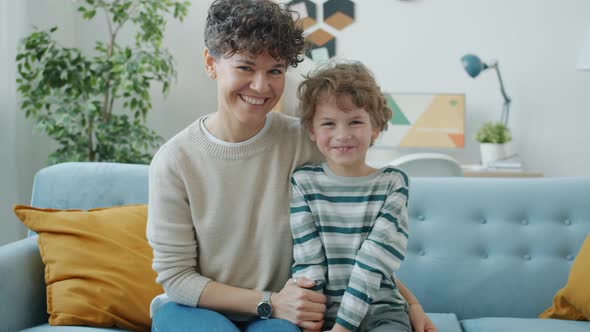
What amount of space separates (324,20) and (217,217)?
274 centimetres

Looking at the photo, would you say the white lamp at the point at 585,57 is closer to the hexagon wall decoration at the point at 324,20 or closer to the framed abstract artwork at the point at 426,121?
the framed abstract artwork at the point at 426,121

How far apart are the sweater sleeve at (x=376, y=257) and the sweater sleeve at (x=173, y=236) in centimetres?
33

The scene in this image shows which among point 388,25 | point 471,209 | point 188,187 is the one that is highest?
point 388,25

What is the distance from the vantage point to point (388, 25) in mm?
3881

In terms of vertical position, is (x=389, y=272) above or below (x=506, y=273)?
above

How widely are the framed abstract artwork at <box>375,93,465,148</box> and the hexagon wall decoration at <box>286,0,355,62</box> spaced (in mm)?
519

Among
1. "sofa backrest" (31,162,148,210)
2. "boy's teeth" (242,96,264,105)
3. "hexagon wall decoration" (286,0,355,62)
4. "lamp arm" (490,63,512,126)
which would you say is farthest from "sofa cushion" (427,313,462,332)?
"hexagon wall decoration" (286,0,355,62)

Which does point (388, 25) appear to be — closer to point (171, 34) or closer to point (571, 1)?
point (571, 1)

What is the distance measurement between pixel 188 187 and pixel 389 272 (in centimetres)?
47

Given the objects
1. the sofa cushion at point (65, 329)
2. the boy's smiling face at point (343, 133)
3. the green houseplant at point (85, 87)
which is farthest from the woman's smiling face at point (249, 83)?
the green houseplant at point (85, 87)

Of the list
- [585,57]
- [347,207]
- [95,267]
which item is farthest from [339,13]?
[347,207]

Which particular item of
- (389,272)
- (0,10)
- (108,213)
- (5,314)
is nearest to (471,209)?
(389,272)

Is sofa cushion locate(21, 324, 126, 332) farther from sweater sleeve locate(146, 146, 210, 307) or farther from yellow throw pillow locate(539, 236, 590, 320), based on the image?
yellow throw pillow locate(539, 236, 590, 320)

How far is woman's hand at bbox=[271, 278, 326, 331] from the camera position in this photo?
1.33m
